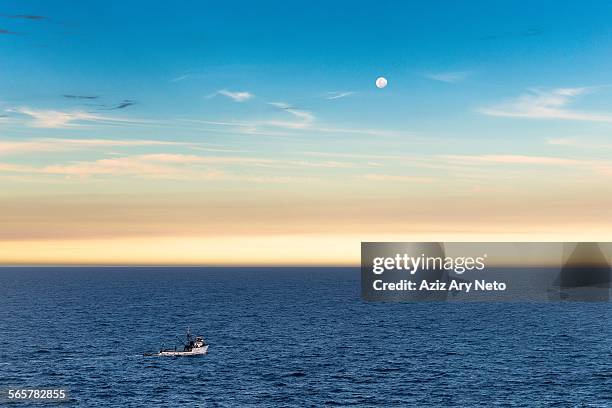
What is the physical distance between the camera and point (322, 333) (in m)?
184

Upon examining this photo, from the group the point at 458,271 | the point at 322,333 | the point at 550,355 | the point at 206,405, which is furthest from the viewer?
the point at 322,333

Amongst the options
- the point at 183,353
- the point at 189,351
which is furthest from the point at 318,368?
the point at 183,353

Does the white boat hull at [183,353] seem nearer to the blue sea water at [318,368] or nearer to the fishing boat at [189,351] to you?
the fishing boat at [189,351]

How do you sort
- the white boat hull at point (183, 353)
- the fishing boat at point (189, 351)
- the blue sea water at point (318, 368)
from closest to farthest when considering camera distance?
the blue sea water at point (318, 368) < the white boat hull at point (183, 353) < the fishing boat at point (189, 351)

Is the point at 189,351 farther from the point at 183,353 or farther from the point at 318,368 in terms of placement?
the point at 318,368

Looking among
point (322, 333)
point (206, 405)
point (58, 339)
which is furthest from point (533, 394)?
point (58, 339)

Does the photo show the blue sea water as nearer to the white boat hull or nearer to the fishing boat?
the white boat hull

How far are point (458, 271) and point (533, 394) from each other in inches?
1588

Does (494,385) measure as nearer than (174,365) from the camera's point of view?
Yes

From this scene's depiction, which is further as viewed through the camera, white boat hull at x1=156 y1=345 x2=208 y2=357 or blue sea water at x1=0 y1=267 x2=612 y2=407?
white boat hull at x1=156 y1=345 x2=208 y2=357

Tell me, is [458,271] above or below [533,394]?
above

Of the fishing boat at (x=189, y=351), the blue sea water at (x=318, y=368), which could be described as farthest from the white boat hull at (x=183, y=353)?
the blue sea water at (x=318, y=368)

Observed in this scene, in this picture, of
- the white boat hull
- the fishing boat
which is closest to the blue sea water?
the white boat hull

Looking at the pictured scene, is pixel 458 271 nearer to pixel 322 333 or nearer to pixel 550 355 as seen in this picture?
pixel 550 355
